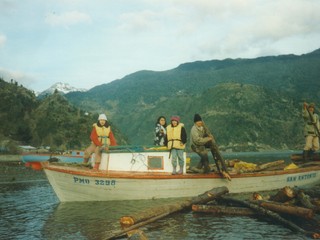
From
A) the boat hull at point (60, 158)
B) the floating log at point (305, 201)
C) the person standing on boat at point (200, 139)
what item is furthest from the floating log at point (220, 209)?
→ the boat hull at point (60, 158)

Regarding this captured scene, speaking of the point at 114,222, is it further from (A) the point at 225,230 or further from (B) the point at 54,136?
(B) the point at 54,136

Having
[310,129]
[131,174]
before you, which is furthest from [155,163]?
[310,129]

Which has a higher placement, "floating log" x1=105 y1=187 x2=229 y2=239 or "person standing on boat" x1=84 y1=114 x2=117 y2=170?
"person standing on boat" x1=84 y1=114 x2=117 y2=170

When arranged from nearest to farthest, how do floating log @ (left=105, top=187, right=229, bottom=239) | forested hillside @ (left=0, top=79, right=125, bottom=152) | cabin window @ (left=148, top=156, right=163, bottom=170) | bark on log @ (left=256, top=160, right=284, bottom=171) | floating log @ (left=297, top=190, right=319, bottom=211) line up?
floating log @ (left=105, top=187, right=229, bottom=239), floating log @ (left=297, top=190, right=319, bottom=211), cabin window @ (left=148, top=156, right=163, bottom=170), bark on log @ (left=256, top=160, right=284, bottom=171), forested hillside @ (left=0, top=79, right=125, bottom=152)

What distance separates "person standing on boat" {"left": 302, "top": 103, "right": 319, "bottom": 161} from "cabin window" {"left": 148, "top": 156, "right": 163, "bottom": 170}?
354 inches

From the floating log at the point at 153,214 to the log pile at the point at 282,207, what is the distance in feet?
1.21

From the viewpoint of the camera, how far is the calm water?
39.1ft

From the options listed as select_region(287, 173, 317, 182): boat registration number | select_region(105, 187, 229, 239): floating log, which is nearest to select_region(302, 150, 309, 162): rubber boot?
select_region(287, 173, 317, 182): boat registration number

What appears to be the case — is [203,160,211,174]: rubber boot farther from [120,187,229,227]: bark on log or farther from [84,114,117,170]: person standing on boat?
[84,114,117,170]: person standing on boat

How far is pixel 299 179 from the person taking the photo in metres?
21.4

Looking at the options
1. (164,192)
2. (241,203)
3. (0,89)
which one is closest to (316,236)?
(241,203)

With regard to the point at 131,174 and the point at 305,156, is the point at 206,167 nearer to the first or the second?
the point at 131,174

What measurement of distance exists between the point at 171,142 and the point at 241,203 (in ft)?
16.5

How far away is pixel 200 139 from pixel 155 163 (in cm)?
263
